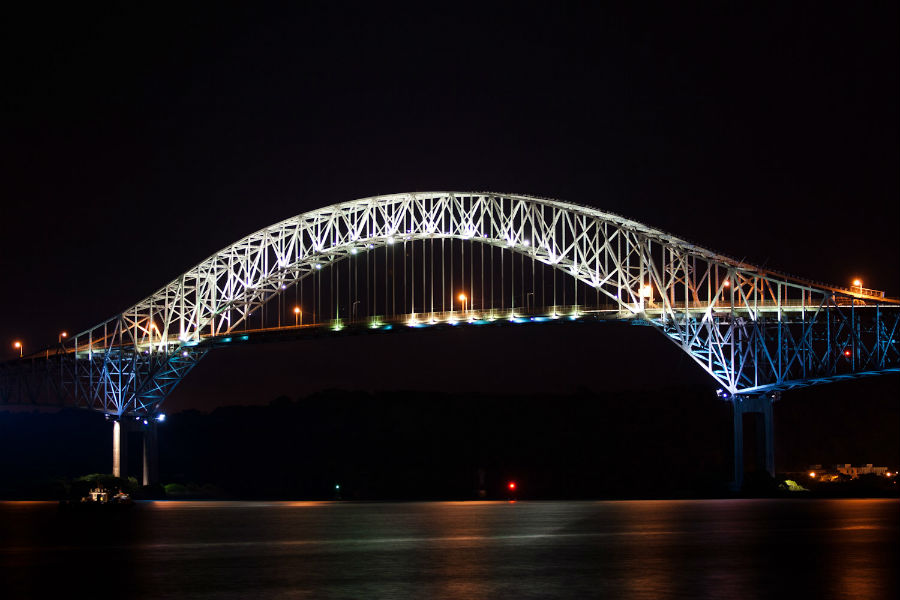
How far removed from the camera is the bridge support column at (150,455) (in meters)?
99.7

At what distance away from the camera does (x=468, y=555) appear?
37.7 meters

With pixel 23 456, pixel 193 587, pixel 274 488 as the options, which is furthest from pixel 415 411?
pixel 193 587

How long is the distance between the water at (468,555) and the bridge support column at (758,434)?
18.5 metres

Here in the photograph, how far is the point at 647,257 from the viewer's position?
84250 mm

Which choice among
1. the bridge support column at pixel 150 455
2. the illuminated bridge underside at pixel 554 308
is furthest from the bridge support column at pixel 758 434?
the bridge support column at pixel 150 455

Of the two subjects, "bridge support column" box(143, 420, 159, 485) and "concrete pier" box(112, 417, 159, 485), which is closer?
"concrete pier" box(112, 417, 159, 485)

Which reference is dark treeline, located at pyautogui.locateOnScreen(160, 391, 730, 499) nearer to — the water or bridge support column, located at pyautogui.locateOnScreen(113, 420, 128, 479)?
bridge support column, located at pyautogui.locateOnScreen(113, 420, 128, 479)

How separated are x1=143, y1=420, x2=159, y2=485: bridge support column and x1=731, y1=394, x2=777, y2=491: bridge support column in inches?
1789

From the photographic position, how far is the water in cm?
2942

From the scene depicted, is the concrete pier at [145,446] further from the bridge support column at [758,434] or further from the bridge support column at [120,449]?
the bridge support column at [758,434]

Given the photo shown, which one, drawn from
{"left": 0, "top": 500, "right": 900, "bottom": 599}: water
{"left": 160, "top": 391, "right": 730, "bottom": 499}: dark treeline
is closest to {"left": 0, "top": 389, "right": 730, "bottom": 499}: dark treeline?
{"left": 160, "top": 391, "right": 730, "bottom": 499}: dark treeline

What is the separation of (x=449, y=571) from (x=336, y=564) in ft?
13.5

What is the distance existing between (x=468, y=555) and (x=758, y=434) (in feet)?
157

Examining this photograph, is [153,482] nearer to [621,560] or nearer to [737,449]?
[737,449]
